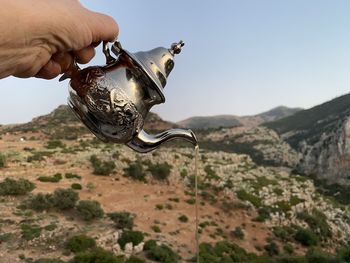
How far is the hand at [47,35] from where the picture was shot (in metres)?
1.62

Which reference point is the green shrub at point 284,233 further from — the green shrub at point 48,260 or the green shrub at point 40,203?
the green shrub at point 48,260

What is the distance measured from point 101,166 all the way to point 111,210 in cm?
510

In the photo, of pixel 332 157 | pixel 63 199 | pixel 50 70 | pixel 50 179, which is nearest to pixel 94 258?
pixel 63 199

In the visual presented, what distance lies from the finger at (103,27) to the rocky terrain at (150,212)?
8835mm

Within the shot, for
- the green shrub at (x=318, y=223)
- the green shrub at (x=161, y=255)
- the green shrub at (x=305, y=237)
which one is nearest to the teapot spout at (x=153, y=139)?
the green shrub at (x=161, y=255)

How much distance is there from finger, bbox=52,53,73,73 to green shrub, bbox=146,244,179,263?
10097 millimetres

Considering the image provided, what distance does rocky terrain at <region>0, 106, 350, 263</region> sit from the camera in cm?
1194

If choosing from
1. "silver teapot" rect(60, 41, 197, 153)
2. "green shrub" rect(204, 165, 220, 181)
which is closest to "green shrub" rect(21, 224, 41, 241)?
"silver teapot" rect(60, 41, 197, 153)

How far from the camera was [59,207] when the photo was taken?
14.5 m

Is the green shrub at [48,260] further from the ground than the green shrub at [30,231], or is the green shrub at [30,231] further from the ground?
the green shrub at [30,231]

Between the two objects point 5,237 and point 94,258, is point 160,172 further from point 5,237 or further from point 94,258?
point 94,258

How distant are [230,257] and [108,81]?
12.6m

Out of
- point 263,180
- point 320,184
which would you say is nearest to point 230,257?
point 263,180

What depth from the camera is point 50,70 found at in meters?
2.21
